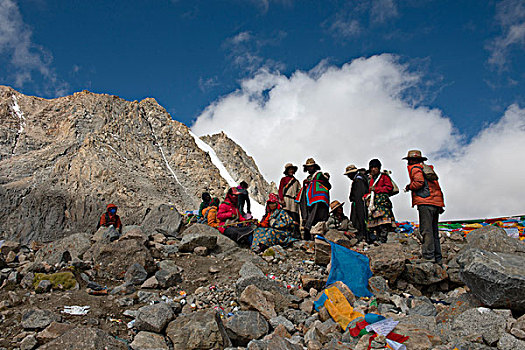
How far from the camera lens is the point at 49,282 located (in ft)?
16.6

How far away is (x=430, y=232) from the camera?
546cm

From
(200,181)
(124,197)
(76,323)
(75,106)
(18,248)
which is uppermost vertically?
(75,106)

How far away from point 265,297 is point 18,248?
6.31 m

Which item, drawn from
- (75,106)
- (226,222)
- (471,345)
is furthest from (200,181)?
(471,345)

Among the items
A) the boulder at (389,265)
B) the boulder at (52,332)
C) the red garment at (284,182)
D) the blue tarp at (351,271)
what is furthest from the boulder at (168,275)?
the red garment at (284,182)

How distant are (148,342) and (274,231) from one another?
4.08 m

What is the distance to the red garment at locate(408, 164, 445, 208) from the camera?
5523 mm

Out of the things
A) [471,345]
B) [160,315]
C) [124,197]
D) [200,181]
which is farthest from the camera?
[200,181]

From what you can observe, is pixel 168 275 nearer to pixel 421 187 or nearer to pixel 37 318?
pixel 37 318

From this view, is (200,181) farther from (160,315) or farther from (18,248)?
(160,315)

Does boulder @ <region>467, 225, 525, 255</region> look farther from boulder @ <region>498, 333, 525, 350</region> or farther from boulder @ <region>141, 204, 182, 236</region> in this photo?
boulder @ <region>141, 204, 182, 236</region>

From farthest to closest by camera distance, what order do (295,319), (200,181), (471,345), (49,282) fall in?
(200,181) < (49,282) < (295,319) < (471,345)

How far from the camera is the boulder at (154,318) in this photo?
3869 mm

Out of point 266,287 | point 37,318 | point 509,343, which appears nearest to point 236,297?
point 266,287
